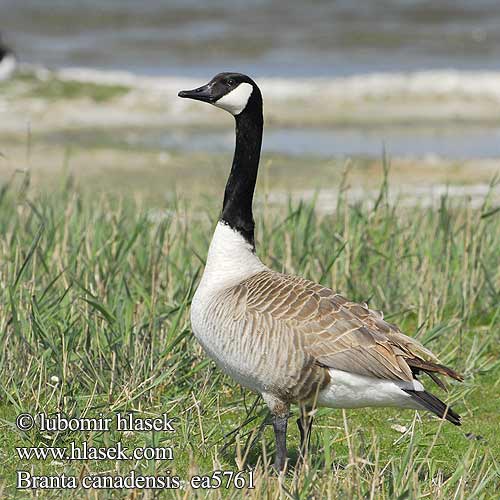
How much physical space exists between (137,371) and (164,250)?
1642mm

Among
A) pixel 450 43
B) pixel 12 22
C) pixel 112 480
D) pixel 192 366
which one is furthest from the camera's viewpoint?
pixel 12 22

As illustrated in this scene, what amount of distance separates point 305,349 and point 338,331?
165 millimetres

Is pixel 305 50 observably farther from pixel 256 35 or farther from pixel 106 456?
pixel 106 456

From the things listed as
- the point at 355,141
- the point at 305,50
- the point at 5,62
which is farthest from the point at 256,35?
the point at 5,62

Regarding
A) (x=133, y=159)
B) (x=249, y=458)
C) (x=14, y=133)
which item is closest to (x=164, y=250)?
(x=249, y=458)

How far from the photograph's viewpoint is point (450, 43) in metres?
24.9

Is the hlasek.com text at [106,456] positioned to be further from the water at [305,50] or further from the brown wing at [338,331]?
the water at [305,50]

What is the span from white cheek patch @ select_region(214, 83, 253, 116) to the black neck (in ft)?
0.10

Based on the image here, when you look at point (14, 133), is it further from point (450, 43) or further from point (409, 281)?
point (450, 43)

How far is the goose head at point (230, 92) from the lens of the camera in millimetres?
4949

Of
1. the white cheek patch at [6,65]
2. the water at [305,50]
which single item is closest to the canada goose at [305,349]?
the white cheek patch at [6,65]

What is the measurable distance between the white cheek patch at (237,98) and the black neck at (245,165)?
0.10 feet

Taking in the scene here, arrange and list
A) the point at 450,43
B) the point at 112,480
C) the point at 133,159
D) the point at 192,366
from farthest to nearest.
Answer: the point at 450,43 → the point at 133,159 → the point at 192,366 → the point at 112,480

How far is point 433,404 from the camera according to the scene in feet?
13.8
